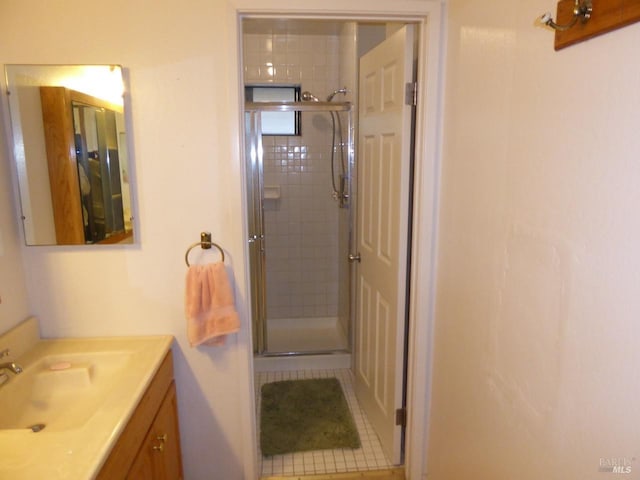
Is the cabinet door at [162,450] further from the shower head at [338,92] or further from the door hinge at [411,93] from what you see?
the shower head at [338,92]

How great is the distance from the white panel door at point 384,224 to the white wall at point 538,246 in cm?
26

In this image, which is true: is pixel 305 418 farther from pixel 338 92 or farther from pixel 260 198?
pixel 338 92

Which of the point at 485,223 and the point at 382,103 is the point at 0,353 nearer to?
the point at 485,223

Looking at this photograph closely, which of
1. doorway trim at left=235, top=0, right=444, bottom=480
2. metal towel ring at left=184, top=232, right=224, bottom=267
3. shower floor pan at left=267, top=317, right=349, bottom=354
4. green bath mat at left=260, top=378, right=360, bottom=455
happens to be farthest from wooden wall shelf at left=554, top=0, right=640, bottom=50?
shower floor pan at left=267, top=317, right=349, bottom=354

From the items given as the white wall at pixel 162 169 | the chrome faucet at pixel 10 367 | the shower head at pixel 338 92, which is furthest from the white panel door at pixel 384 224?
the chrome faucet at pixel 10 367

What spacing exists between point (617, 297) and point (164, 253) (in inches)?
57.7

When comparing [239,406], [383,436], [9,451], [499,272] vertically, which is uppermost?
[499,272]

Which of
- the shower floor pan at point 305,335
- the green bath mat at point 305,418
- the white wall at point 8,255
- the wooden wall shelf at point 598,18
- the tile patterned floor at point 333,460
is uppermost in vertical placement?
the wooden wall shelf at point 598,18

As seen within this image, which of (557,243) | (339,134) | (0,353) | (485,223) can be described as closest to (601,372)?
(557,243)

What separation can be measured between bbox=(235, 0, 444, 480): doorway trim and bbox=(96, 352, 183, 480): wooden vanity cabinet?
304mm

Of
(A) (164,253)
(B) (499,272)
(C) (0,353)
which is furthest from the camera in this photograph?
(A) (164,253)

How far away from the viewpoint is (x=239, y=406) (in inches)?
71.6

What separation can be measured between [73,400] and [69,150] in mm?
873

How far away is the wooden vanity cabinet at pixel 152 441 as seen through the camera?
43.7 inches
